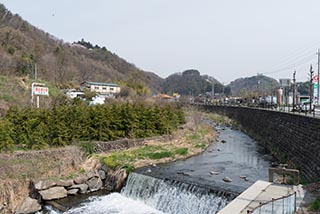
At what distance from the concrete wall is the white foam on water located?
6955 millimetres

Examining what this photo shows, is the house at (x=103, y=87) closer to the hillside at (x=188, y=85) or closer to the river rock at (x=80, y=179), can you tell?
the river rock at (x=80, y=179)

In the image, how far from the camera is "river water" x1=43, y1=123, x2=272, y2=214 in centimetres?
1190

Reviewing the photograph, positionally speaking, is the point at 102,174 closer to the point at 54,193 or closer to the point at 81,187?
the point at 81,187

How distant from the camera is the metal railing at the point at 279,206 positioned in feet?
21.9

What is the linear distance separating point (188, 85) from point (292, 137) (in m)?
94.4

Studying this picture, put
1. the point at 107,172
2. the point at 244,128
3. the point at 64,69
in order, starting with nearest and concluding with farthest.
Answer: the point at 107,172 → the point at 244,128 → the point at 64,69

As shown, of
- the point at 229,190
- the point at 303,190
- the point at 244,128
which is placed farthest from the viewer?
the point at 244,128

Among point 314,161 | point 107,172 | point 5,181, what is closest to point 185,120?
point 107,172

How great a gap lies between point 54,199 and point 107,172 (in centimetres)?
306

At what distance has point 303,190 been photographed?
9.19m

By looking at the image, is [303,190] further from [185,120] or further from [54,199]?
[185,120]

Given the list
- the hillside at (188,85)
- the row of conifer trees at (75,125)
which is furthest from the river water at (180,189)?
the hillside at (188,85)

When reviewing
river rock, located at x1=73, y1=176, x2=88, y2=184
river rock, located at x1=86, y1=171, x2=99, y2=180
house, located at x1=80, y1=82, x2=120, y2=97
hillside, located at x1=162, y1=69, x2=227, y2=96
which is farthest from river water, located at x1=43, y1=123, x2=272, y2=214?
hillside, located at x1=162, y1=69, x2=227, y2=96

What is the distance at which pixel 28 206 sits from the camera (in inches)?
476
